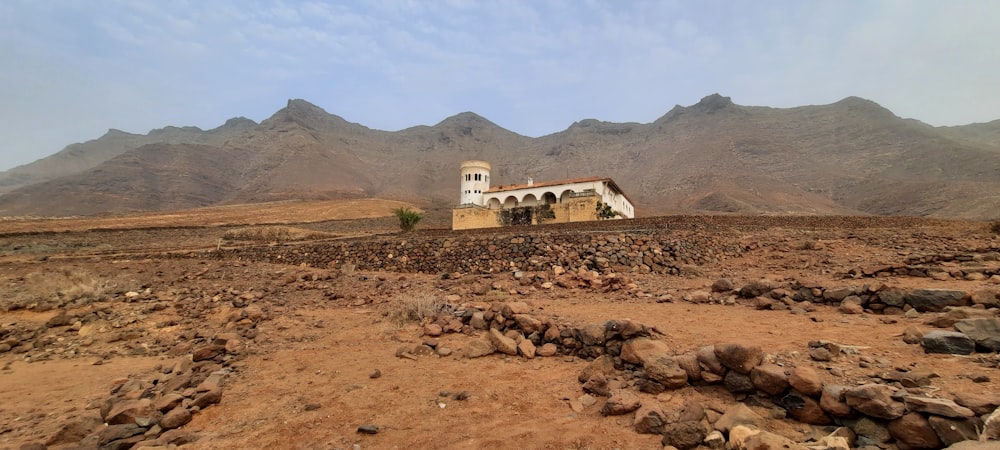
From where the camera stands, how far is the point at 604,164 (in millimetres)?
134125

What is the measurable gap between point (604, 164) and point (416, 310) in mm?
130785

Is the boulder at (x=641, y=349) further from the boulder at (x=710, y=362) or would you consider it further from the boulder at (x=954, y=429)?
the boulder at (x=954, y=429)

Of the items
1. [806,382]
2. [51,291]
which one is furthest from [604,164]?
[806,382]

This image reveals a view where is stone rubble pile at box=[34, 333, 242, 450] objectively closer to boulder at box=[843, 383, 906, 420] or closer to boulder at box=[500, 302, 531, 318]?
boulder at box=[500, 302, 531, 318]

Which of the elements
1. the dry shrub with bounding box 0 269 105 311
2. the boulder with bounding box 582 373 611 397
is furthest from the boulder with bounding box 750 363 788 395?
the dry shrub with bounding box 0 269 105 311

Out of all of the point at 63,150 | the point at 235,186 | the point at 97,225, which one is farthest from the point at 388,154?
the point at 63,150

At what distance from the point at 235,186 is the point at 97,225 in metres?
82.9

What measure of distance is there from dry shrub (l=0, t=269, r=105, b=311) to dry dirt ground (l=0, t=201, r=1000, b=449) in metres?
0.10

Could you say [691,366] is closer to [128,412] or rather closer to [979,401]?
[979,401]

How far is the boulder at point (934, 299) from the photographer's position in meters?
6.89

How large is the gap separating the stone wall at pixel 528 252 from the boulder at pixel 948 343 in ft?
29.0

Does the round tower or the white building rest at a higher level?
the round tower

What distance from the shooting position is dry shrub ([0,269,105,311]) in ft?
38.3

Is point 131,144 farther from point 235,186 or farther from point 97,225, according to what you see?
point 97,225
